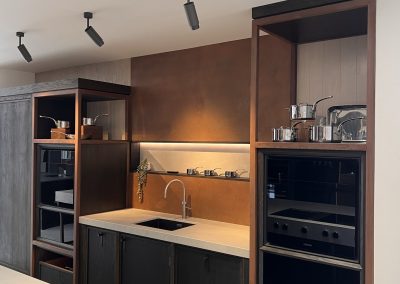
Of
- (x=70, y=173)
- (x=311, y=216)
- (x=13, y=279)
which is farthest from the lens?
(x=70, y=173)

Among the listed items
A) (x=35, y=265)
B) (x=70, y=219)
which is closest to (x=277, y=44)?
(x=70, y=219)

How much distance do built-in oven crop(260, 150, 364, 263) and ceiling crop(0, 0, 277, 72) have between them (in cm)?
104

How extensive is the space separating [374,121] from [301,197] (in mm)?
629

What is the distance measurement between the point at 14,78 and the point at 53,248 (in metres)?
2.37

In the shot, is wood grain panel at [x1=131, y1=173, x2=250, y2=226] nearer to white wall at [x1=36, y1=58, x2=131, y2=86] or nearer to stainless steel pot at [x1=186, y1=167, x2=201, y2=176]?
stainless steel pot at [x1=186, y1=167, x2=201, y2=176]

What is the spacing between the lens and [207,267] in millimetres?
2844

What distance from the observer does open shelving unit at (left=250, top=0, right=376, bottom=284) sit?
2.14 meters

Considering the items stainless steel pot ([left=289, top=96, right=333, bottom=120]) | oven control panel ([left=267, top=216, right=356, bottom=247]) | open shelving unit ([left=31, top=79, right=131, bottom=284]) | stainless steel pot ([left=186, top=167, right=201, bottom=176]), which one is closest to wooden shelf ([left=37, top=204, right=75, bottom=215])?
open shelving unit ([left=31, top=79, right=131, bottom=284])

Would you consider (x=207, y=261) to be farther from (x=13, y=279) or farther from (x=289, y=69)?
(x=289, y=69)

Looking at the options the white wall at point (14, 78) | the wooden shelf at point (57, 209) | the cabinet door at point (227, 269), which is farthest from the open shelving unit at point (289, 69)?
the white wall at point (14, 78)

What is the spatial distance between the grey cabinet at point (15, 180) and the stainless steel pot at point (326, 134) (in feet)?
10.1

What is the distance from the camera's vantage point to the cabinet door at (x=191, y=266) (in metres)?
2.85
